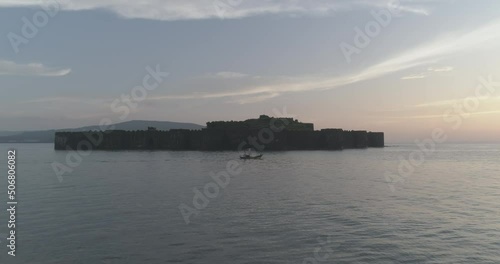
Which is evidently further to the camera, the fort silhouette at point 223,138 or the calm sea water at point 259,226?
the fort silhouette at point 223,138

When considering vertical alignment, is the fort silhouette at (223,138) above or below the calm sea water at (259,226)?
above

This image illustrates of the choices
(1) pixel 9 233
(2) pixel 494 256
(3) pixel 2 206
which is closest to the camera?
(2) pixel 494 256

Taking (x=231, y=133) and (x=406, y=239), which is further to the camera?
(x=231, y=133)

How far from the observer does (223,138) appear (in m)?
175

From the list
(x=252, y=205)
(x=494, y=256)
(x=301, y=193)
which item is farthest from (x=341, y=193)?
(x=494, y=256)

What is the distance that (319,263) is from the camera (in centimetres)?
1919

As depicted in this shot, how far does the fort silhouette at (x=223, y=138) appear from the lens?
174250 millimetres

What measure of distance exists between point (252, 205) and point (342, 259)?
15.4 metres

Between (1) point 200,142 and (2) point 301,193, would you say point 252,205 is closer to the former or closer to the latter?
(2) point 301,193

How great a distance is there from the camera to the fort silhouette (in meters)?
174

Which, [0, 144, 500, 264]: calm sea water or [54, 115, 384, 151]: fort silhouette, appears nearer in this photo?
[0, 144, 500, 264]: calm sea water

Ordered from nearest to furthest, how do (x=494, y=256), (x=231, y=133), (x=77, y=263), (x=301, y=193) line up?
(x=77, y=263)
(x=494, y=256)
(x=301, y=193)
(x=231, y=133)

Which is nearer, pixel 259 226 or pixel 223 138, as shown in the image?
pixel 259 226

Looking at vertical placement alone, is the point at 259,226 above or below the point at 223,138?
below
